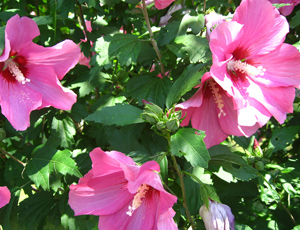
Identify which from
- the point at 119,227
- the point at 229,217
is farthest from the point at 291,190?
the point at 119,227

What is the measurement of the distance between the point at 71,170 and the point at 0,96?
481mm

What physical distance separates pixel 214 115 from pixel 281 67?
0.37 m

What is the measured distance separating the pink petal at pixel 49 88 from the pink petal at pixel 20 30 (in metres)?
0.18

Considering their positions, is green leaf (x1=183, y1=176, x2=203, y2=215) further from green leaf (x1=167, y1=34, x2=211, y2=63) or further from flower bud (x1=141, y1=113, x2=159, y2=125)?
green leaf (x1=167, y1=34, x2=211, y2=63)

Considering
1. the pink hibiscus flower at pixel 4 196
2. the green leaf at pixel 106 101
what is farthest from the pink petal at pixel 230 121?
the pink hibiscus flower at pixel 4 196

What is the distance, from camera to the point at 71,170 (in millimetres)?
1408

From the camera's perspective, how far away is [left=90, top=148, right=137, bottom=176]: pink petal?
40.6 inches

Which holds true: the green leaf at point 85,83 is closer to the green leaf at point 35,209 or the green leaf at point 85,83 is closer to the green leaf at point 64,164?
the green leaf at point 64,164

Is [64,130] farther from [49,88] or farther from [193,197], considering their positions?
[193,197]

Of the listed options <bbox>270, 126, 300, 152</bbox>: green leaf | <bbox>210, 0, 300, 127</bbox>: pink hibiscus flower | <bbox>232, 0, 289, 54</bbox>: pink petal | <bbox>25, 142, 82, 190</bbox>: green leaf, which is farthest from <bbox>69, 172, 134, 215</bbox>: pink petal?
<bbox>270, 126, 300, 152</bbox>: green leaf

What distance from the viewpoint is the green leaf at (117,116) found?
1158 mm

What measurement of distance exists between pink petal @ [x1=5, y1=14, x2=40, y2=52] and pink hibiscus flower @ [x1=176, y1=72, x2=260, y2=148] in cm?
78

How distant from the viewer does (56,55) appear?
1.41 meters

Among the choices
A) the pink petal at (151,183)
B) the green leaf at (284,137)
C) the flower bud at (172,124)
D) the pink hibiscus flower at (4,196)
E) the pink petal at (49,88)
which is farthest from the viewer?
the green leaf at (284,137)
